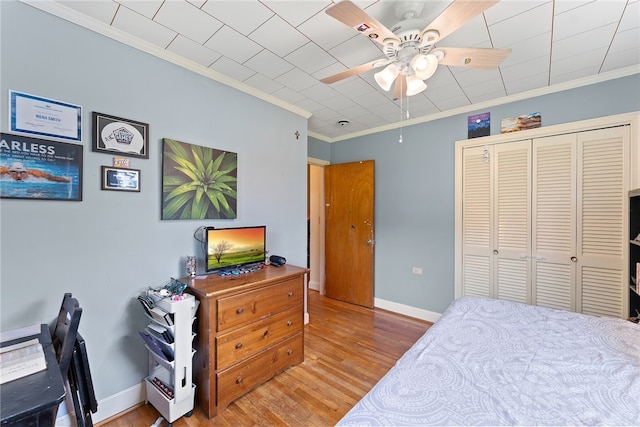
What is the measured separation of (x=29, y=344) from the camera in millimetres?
1224

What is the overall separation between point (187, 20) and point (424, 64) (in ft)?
4.99

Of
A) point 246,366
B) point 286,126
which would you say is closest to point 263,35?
point 286,126

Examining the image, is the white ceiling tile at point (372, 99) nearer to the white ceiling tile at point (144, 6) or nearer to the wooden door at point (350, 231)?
the wooden door at point (350, 231)

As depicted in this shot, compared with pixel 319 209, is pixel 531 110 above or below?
above

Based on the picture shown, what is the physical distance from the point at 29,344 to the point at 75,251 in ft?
1.85

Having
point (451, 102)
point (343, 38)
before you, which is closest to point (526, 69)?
point (451, 102)

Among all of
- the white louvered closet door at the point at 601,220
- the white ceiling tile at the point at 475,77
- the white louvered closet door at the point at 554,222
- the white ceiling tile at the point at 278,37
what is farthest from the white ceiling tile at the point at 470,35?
the white louvered closet door at the point at 601,220

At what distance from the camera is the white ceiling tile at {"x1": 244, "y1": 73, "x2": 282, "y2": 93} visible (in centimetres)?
237

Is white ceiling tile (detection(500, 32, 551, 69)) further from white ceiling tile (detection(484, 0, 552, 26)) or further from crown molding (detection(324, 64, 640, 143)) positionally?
crown molding (detection(324, 64, 640, 143))

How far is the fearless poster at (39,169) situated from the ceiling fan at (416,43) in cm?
175

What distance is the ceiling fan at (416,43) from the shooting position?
1254 millimetres

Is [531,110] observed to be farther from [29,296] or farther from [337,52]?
[29,296]

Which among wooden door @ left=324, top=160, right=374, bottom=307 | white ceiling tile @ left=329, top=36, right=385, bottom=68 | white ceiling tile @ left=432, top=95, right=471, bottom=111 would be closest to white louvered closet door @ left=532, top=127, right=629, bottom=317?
white ceiling tile @ left=432, top=95, right=471, bottom=111

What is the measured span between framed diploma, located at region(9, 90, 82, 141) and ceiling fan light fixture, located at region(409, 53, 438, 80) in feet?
6.91
